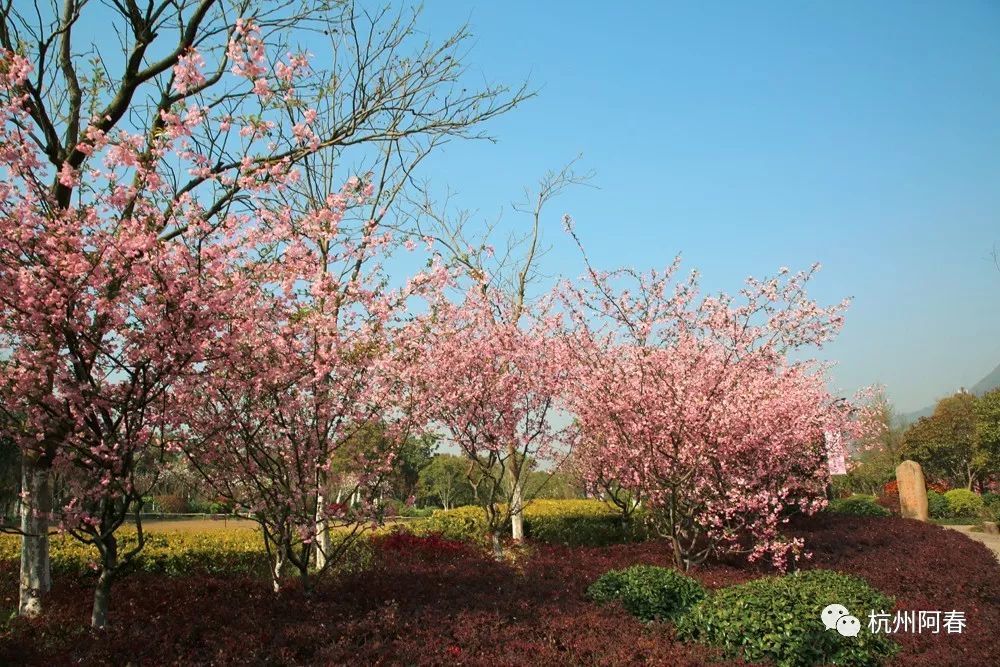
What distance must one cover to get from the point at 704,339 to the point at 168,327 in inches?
349

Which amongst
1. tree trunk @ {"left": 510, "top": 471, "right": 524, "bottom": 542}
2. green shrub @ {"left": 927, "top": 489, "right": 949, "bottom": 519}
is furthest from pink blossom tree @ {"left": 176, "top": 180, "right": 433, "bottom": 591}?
green shrub @ {"left": 927, "top": 489, "right": 949, "bottom": 519}

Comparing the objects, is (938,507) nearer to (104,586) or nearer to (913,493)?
(913,493)

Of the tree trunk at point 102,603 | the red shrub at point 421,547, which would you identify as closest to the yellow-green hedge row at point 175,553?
the red shrub at point 421,547

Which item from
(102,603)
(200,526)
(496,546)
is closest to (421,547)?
(496,546)

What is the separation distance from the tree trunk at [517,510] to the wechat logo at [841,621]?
7677 mm

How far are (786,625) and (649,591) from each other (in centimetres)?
157

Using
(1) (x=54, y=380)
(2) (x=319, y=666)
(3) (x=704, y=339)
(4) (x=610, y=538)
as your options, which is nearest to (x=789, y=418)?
(3) (x=704, y=339)

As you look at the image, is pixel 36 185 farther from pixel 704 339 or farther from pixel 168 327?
pixel 704 339

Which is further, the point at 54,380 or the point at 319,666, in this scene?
the point at 54,380

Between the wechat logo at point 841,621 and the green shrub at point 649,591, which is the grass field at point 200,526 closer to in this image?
the green shrub at point 649,591

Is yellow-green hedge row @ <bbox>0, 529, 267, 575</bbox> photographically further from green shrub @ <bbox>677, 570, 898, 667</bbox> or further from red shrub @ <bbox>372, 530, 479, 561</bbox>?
green shrub @ <bbox>677, 570, 898, 667</bbox>

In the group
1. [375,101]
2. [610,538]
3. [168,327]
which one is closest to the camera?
[168,327]

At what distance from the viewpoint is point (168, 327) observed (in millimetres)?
5543

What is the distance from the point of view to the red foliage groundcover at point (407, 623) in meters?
5.34
